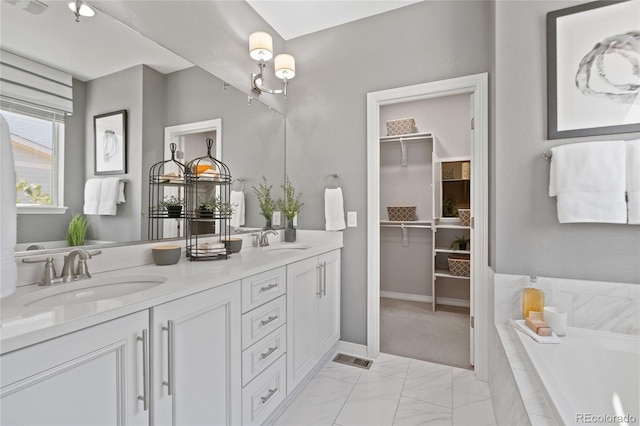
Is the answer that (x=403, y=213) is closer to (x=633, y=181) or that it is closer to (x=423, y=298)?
(x=423, y=298)

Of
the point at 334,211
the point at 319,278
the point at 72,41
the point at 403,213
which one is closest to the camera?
the point at 72,41

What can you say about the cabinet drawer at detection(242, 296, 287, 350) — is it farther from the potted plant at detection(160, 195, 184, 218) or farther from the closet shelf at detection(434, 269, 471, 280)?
the closet shelf at detection(434, 269, 471, 280)

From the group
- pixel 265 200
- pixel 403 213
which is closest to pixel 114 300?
pixel 265 200

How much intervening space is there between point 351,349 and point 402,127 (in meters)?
2.52

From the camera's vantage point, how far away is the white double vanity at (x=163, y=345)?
706mm

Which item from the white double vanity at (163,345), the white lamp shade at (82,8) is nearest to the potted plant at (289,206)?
the white double vanity at (163,345)

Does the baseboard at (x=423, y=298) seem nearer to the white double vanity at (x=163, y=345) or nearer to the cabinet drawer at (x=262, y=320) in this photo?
the white double vanity at (x=163, y=345)

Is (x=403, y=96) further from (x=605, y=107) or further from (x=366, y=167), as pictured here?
(x=605, y=107)

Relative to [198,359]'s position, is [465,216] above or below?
above

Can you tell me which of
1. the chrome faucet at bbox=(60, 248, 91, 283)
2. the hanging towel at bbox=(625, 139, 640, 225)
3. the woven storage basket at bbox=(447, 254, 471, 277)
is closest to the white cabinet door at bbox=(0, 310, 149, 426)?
the chrome faucet at bbox=(60, 248, 91, 283)

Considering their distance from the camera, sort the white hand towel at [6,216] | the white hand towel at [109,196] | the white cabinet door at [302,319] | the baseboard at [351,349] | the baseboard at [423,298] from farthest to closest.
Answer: the baseboard at [423,298] → the baseboard at [351,349] → the white cabinet door at [302,319] → the white hand towel at [109,196] → the white hand towel at [6,216]

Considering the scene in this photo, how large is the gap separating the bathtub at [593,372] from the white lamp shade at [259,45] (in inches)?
94.9

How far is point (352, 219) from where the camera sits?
2447 millimetres

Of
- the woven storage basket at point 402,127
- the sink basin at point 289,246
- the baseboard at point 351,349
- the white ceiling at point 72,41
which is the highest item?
the woven storage basket at point 402,127
